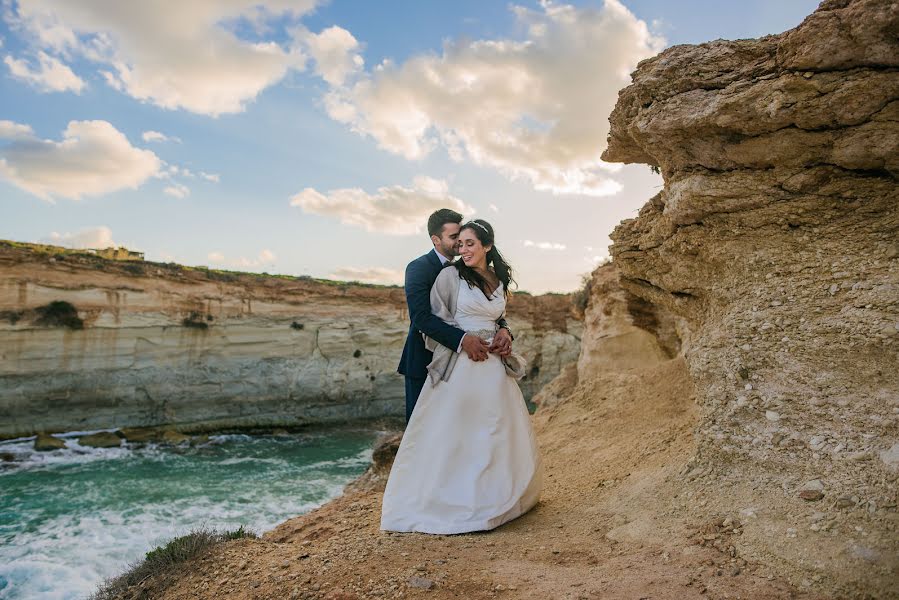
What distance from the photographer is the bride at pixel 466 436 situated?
12.0 feet

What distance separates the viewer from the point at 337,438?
695 inches

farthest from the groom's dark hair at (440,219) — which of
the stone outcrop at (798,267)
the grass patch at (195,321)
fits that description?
the grass patch at (195,321)

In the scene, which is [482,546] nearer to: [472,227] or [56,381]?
[472,227]

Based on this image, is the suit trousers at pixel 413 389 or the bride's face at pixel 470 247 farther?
the suit trousers at pixel 413 389

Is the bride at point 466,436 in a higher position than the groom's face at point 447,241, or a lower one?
lower

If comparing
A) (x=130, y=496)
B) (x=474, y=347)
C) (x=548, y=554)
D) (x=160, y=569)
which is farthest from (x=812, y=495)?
(x=130, y=496)

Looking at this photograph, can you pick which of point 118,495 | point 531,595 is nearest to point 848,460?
point 531,595

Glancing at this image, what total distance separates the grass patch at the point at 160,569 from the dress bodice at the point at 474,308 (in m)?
2.54

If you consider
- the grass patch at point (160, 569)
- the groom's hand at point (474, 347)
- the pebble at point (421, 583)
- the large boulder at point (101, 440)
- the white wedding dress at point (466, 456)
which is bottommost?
the large boulder at point (101, 440)

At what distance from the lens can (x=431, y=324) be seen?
3.93 m

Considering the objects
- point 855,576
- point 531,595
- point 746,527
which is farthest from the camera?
point 746,527

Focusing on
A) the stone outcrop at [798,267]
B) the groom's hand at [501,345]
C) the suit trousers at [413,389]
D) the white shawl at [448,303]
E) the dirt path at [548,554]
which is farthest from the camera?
the suit trousers at [413,389]

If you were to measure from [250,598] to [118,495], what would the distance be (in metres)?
9.71

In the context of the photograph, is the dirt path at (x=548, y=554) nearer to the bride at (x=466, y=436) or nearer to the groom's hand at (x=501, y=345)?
the bride at (x=466, y=436)
